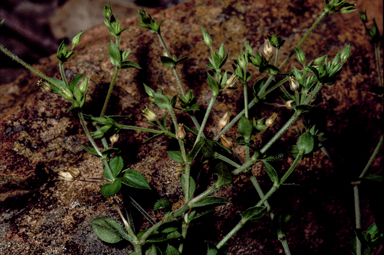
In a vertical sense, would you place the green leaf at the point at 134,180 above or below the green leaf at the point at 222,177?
below

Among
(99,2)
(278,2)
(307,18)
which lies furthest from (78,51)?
(99,2)

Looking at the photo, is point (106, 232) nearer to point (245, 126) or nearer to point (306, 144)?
point (245, 126)

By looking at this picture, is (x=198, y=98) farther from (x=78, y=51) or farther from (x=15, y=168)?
(x=15, y=168)

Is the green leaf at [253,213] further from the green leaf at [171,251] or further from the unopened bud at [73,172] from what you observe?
the unopened bud at [73,172]

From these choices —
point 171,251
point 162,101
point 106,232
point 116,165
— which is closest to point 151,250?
point 171,251

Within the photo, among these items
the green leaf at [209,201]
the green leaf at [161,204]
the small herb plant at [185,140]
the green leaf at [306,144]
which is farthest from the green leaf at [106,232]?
the green leaf at [306,144]
